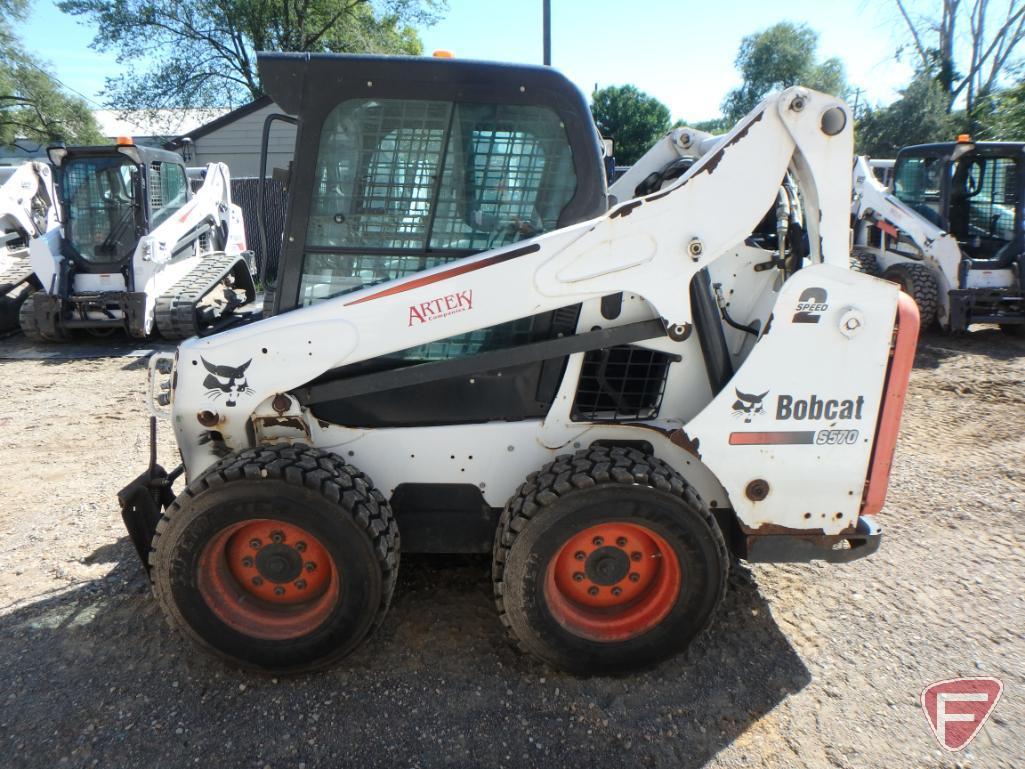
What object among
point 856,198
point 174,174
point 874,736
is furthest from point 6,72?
point 874,736

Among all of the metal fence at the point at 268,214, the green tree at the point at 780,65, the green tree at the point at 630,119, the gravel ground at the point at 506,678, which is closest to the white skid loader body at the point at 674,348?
the gravel ground at the point at 506,678

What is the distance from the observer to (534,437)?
292 centimetres

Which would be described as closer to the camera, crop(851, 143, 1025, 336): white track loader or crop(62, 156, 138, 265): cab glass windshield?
crop(851, 143, 1025, 336): white track loader

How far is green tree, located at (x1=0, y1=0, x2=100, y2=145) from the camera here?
82.9ft

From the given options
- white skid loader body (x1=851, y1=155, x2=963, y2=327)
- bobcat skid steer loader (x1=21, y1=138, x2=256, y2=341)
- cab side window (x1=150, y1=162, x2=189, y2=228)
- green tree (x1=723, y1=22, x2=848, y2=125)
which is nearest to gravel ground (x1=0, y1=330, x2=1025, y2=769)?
white skid loader body (x1=851, y1=155, x2=963, y2=327)

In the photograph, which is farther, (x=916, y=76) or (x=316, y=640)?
(x=916, y=76)

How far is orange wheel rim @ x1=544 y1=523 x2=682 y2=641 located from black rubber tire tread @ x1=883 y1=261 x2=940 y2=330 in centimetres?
711

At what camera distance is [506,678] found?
2.80 m

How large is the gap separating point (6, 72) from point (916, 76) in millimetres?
34015

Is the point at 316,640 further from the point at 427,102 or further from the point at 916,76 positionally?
the point at 916,76

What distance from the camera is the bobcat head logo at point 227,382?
276cm

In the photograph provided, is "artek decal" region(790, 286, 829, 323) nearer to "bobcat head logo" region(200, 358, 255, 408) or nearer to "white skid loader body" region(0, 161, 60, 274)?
"bobcat head logo" region(200, 358, 255, 408)

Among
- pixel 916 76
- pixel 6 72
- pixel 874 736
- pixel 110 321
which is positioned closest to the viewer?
pixel 874 736

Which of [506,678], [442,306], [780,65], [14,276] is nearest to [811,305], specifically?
[442,306]
